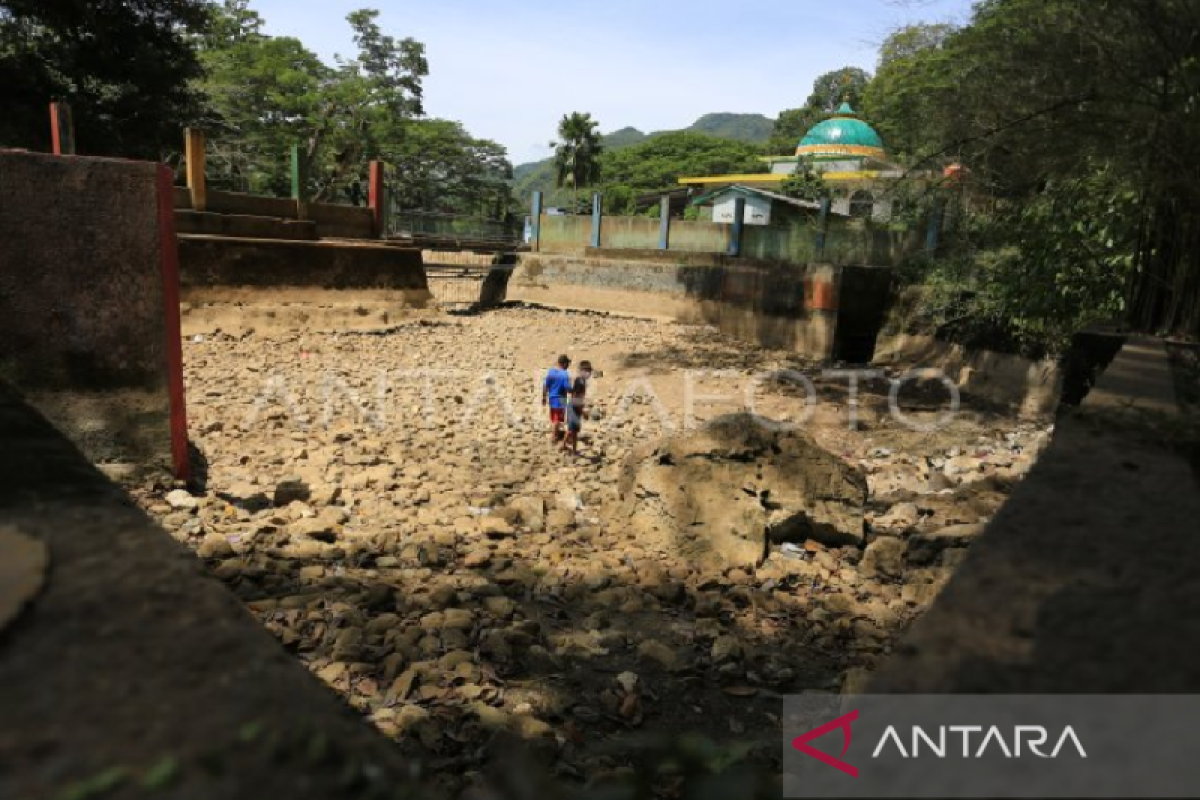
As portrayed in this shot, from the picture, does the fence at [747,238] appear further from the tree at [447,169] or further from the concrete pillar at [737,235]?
the tree at [447,169]

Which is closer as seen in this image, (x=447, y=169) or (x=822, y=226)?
(x=822, y=226)

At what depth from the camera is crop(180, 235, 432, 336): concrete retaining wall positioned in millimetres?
10602

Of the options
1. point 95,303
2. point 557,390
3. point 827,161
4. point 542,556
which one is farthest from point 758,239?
point 827,161

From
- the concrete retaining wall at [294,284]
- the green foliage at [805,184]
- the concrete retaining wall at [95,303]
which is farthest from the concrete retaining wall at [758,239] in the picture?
the concrete retaining wall at [95,303]

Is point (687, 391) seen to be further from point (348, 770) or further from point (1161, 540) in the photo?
point (348, 770)

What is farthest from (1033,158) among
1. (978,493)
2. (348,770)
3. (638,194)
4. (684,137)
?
(684,137)

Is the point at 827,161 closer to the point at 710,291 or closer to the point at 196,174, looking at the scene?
the point at 710,291

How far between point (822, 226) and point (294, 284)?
30.9 feet

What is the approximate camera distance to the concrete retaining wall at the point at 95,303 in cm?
440

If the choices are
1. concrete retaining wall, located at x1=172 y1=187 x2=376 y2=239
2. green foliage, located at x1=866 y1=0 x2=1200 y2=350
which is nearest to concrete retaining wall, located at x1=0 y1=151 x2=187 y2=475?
green foliage, located at x1=866 y1=0 x2=1200 y2=350

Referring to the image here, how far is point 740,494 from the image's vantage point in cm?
516

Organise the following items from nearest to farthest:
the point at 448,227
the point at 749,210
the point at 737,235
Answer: the point at 737,235
the point at 448,227
the point at 749,210

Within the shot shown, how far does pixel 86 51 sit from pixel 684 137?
52728mm

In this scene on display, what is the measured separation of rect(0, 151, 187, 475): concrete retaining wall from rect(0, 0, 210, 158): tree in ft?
47.7
